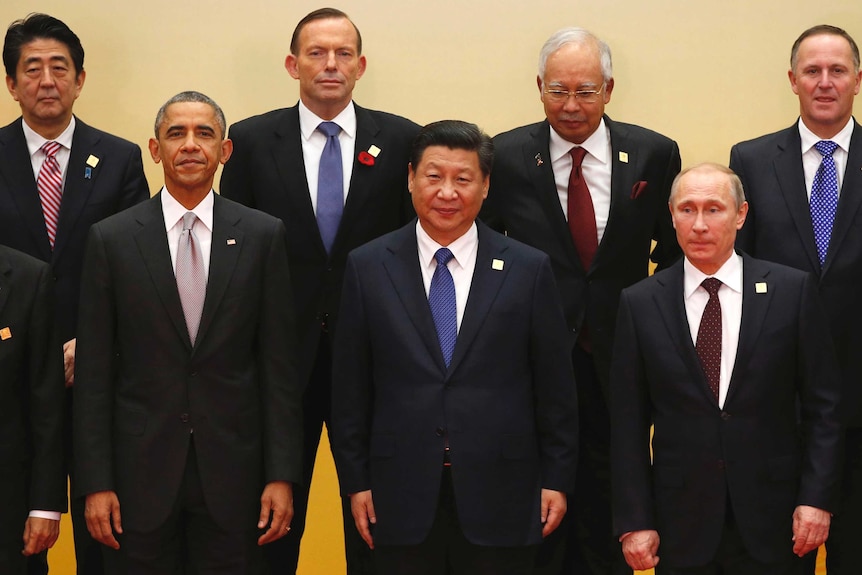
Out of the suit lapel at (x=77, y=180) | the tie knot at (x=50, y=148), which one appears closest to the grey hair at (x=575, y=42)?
the suit lapel at (x=77, y=180)

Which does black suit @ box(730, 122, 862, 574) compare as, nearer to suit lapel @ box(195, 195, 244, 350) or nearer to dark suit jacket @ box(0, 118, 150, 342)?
suit lapel @ box(195, 195, 244, 350)

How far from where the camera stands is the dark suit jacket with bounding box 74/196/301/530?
11.2 feet

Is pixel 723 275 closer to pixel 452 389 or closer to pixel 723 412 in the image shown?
pixel 723 412

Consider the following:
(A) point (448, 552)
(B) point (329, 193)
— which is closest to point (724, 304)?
(A) point (448, 552)

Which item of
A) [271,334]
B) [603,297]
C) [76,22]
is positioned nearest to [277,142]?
[271,334]

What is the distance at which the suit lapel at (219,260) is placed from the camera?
3434 millimetres

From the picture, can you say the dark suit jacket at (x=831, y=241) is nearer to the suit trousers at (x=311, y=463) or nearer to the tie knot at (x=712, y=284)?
the tie knot at (x=712, y=284)

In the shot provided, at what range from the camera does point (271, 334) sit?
3508 millimetres

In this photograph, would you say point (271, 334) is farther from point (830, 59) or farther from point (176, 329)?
point (830, 59)

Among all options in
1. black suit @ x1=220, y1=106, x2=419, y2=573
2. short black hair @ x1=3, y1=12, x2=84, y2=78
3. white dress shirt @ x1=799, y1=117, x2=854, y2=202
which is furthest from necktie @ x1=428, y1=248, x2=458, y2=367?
short black hair @ x1=3, y1=12, x2=84, y2=78

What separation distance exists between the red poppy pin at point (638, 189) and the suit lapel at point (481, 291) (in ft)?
2.09

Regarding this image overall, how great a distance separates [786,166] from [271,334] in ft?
5.40

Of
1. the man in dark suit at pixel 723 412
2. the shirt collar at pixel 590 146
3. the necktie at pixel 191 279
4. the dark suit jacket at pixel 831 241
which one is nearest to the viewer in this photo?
the man in dark suit at pixel 723 412

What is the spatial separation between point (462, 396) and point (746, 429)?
2.45ft
